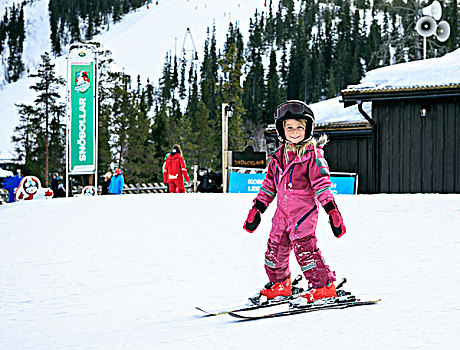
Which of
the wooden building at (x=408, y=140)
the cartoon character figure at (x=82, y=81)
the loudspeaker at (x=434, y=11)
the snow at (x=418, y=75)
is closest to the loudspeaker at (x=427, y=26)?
the loudspeaker at (x=434, y=11)

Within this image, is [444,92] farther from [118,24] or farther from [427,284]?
[118,24]

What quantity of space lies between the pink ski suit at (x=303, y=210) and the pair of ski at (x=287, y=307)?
136mm

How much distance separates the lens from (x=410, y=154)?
16375mm

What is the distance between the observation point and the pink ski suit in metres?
3.81

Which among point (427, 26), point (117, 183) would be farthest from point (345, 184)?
point (427, 26)

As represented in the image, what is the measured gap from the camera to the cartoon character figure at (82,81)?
17.9 metres

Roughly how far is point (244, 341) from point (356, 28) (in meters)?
114

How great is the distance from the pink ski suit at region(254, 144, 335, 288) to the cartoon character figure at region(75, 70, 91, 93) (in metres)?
14.9

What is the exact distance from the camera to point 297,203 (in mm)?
3840

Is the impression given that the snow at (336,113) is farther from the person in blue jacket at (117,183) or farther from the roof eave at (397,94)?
the person in blue jacket at (117,183)

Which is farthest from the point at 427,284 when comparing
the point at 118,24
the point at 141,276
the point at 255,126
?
the point at 118,24

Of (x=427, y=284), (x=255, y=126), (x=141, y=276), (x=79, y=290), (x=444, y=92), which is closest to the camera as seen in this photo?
(x=427, y=284)

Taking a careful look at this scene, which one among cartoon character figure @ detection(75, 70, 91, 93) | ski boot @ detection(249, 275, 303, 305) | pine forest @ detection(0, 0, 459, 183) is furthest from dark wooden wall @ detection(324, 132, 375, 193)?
ski boot @ detection(249, 275, 303, 305)

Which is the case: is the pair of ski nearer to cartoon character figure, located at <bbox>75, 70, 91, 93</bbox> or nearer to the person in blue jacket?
the person in blue jacket
